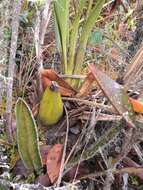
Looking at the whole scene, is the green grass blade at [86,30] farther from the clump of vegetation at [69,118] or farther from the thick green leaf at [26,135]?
the thick green leaf at [26,135]

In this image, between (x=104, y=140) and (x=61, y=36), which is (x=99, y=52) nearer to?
(x=61, y=36)

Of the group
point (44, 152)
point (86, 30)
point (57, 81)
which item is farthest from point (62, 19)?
point (44, 152)

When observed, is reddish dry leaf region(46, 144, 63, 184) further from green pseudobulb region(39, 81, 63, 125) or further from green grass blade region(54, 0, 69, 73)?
green grass blade region(54, 0, 69, 73)

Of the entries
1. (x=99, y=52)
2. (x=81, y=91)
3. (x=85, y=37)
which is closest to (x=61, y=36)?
(x=85, y=37)

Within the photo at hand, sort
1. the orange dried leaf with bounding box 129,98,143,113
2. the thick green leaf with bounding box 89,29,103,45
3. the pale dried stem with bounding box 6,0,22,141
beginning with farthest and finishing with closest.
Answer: the thick green leaf with bounding box 89,29,103,45
the orange dried leaf with bounding box 129,98,143,113
the pale dried stem with bounding box 6,0,22,141

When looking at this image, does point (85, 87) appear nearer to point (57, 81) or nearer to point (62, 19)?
point (57, 81)

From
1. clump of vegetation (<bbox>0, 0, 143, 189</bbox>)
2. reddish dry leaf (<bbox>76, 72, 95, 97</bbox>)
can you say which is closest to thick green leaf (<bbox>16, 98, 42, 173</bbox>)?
clump of vegetation (<bbox>0, 0, 143, 189</bbox>)
